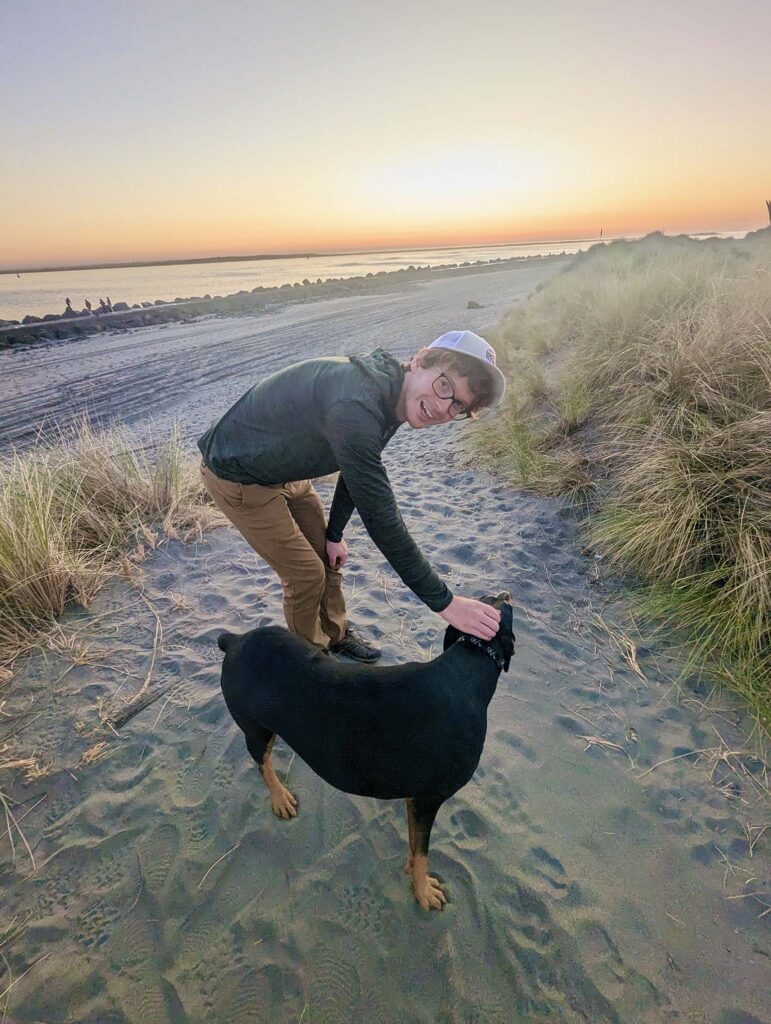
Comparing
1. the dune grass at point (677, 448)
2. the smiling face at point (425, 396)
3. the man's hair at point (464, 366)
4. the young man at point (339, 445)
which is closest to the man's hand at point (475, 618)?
the young man at point (339, 445)

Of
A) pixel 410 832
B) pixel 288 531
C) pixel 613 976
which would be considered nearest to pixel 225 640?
pixel 288 531

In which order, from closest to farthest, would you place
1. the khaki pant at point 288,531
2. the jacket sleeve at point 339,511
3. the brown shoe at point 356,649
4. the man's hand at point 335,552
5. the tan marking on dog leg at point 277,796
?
the tan marking on dog leg at point 277,796, the khaki pant at point 288,531, the jacket sleeve at point 339,511, the man's hand at point 335,552, the brown shoe at point 356,649

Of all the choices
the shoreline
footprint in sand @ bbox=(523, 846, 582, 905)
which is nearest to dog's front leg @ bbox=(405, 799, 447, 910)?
footprint in sand @ bbox=(523, 846, 582, 905)

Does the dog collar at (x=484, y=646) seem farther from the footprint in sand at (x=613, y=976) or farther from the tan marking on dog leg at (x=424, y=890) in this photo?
the footprint in sand at (x=613, y=976)

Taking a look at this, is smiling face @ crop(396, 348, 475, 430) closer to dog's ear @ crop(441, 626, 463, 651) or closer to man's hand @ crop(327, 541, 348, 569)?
dog's ear @ crop(441, 626, 463, 651)

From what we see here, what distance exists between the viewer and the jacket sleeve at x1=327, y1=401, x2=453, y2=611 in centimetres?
177

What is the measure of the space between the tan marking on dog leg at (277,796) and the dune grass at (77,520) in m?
2.08

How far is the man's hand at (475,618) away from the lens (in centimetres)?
173

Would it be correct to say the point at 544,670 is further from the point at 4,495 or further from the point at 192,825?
the point at 4,495

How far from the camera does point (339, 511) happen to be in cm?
268

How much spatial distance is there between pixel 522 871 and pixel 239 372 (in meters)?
10.8

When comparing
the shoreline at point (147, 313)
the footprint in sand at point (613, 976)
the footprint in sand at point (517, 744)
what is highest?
the shoreline at point (147, 313)

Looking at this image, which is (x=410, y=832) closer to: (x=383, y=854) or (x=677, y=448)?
(x=383, y=854)

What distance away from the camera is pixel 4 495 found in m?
3.68
